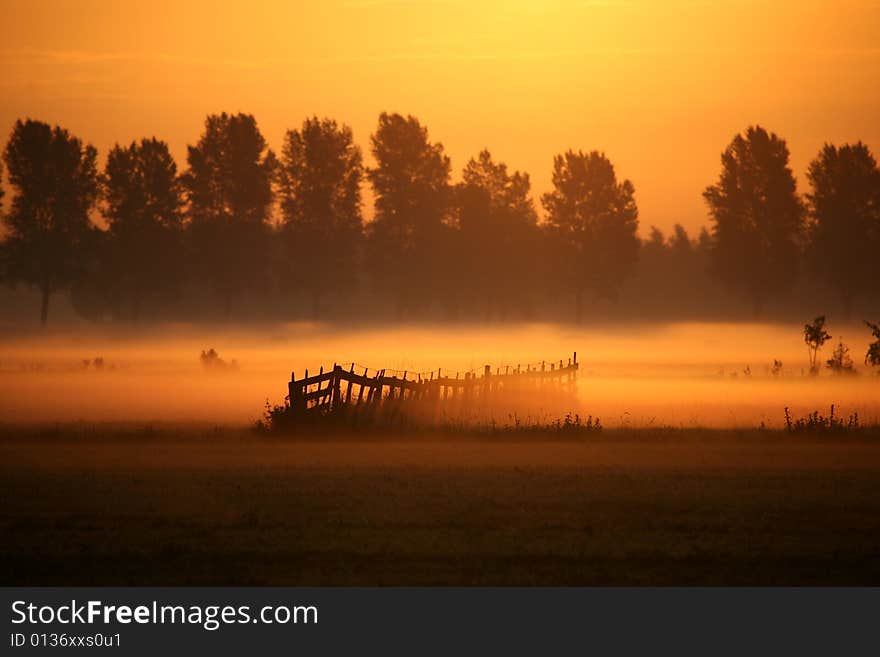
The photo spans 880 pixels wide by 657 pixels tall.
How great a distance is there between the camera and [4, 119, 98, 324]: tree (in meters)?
102

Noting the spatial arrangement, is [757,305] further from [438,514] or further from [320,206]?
[438,514]

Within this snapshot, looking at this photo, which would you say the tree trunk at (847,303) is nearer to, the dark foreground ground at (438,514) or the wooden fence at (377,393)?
the wooden fence at (377,393)

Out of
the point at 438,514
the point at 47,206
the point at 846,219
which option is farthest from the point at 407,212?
the point at 438,514

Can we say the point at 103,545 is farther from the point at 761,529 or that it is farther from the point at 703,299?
the point at 703,299

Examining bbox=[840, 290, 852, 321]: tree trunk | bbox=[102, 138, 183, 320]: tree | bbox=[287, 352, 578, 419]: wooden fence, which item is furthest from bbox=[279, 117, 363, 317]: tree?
bbox=[287, 352, 578, 419]: wooden fence

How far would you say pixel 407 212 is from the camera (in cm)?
10925

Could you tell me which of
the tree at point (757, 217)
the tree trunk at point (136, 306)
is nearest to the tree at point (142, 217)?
the tree trunk at point (136, 306)

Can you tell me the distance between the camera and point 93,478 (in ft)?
86.4

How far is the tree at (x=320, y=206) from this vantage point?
106000 mm

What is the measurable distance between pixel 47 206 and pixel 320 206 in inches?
760

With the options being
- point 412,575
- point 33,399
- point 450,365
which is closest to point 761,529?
point 412,575

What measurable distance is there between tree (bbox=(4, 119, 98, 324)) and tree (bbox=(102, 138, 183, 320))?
5.60 ft

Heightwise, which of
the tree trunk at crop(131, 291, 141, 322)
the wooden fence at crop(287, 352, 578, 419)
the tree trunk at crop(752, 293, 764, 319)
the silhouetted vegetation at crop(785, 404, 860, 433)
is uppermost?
the tree trunk at crop(752, 293, 764, 319)

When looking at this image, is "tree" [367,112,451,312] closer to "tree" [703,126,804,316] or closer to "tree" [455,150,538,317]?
"tree" [455,150,538,317]
